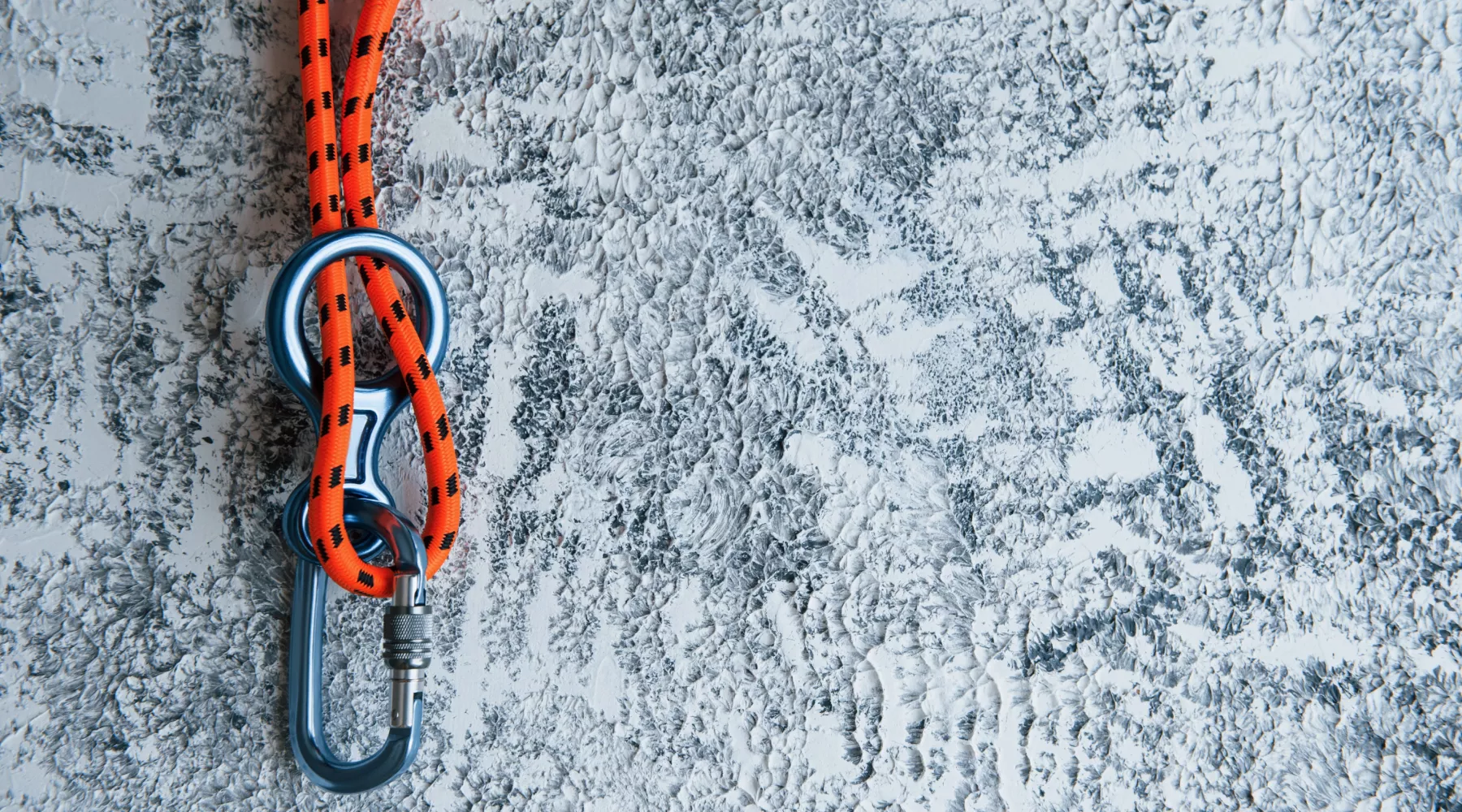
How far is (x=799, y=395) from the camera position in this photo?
526 millimetres

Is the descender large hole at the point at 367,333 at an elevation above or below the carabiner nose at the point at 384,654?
above

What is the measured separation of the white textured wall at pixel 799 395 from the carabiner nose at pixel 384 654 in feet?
0.09

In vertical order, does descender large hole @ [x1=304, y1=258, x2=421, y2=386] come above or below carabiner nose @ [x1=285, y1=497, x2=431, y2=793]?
above

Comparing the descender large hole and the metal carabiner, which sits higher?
the descender large hole

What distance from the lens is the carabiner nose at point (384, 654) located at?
1.52 ft

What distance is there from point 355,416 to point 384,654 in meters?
0.14

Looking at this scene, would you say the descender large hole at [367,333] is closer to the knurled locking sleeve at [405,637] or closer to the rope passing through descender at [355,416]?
the rope passing through descender at [355,416]

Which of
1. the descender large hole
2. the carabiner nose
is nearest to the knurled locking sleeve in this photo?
the carabiner nose

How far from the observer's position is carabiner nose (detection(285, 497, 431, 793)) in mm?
464

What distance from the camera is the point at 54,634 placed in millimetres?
513

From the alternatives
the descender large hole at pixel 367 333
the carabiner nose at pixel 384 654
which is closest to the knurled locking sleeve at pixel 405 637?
the carabiner nose at pixel 384 654

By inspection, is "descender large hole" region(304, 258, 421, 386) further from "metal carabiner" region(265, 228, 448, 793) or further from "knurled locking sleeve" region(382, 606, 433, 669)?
"knurled locking sleeve" region(382, 606, 433, 669)

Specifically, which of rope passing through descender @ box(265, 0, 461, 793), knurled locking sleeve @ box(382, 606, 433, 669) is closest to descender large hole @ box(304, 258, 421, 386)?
rope passing through descender @ box(265, 0, 461, 793)

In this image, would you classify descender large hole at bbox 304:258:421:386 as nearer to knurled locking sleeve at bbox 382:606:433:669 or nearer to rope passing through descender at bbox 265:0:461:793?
rope passing through descender at bbox 265:0:461:793
